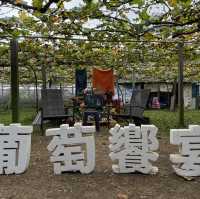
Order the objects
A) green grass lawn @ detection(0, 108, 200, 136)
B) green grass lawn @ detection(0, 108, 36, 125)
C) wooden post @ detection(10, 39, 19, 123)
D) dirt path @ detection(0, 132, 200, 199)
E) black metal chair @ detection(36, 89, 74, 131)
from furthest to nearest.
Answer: green grass lawn @ detection(0, 108, 36, 125)
green grass lawn @ detection(0, 108, 200, 136)
black metal chair @ detection(36, 89, 74, 131)
wooden post @ detection(10, 39, 19, 123)
dirt path @ detection(0, 132, 200, 199)

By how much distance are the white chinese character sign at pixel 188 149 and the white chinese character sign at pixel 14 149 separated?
172cm

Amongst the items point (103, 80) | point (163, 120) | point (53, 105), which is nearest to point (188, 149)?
point (53, 105)

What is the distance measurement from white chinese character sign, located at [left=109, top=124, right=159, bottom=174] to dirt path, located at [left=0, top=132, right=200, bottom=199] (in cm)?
10

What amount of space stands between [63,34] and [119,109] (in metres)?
3.44

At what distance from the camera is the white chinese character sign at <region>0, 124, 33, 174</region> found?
16.4 feet

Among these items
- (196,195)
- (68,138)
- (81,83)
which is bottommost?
(196,195)

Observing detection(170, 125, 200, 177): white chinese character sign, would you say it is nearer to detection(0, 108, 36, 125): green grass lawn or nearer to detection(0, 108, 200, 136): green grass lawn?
detection(0, 108, 200, 136): green grass lawn

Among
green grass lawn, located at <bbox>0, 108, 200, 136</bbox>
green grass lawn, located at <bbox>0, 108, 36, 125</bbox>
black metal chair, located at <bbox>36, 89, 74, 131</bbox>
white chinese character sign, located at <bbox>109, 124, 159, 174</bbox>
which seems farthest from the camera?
green grass lawn, located at <bbox>0, 108, 36, 125</bbox>

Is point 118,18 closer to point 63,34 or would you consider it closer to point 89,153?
point 63,34

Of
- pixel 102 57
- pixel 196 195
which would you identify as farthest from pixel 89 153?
pixel 102 57

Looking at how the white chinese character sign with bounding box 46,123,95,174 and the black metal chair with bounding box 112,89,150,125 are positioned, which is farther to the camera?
the black metal chair with bounding box 112,89,150,125

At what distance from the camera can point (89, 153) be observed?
500 cm

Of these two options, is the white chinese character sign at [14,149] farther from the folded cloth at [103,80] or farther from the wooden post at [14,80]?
the folded cloth at [103,80]

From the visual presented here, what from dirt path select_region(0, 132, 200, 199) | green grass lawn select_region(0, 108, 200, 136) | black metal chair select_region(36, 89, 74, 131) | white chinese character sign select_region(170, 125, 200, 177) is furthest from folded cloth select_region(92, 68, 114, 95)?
white chinese character sign select_region(170, 125, 200, 177)
